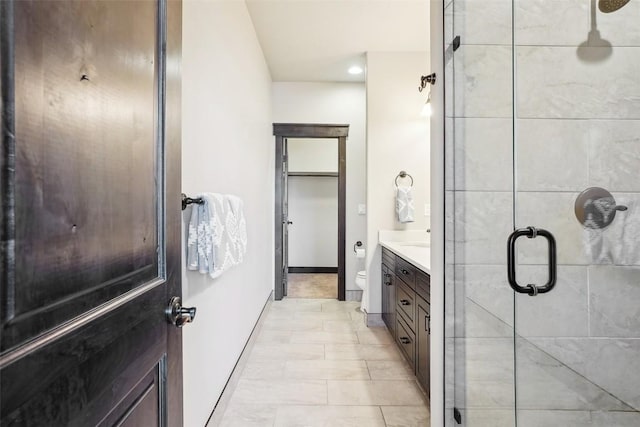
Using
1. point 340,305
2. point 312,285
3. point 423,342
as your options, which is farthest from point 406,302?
point 312,285

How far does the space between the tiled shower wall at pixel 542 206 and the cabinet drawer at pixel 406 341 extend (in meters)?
0.81

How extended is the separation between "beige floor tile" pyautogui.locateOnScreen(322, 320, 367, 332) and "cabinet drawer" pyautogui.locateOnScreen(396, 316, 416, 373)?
619 mm

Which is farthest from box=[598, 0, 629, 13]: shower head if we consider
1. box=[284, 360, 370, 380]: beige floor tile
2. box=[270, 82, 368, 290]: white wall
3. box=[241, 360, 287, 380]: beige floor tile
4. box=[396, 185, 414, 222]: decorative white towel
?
box=[270, 82, 368, 290]: white wall

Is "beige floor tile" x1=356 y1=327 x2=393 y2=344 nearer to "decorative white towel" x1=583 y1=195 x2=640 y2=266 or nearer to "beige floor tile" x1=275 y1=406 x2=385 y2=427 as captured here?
"beige floor tile" x1=275 y1=406 x2=385 y2=427

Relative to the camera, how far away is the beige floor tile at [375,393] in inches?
79.6

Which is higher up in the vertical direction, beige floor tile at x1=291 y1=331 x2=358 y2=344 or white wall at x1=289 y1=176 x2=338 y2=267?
white wall at x1=289 y1=176 x2=338 y2=267

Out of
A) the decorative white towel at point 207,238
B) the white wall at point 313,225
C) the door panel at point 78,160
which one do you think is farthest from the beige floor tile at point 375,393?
the white wall at point 313,225

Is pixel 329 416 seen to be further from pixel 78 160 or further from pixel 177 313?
pixel 78 160

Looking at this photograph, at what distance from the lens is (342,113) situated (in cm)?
429

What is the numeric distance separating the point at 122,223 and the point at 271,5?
8.71 ft

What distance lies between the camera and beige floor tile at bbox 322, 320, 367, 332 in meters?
3.26

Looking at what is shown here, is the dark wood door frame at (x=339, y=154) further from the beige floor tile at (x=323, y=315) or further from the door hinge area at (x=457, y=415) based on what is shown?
the door hinge area at (x=457, y=415)

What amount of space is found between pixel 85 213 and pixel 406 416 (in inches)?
78.2

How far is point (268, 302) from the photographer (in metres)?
3.94
